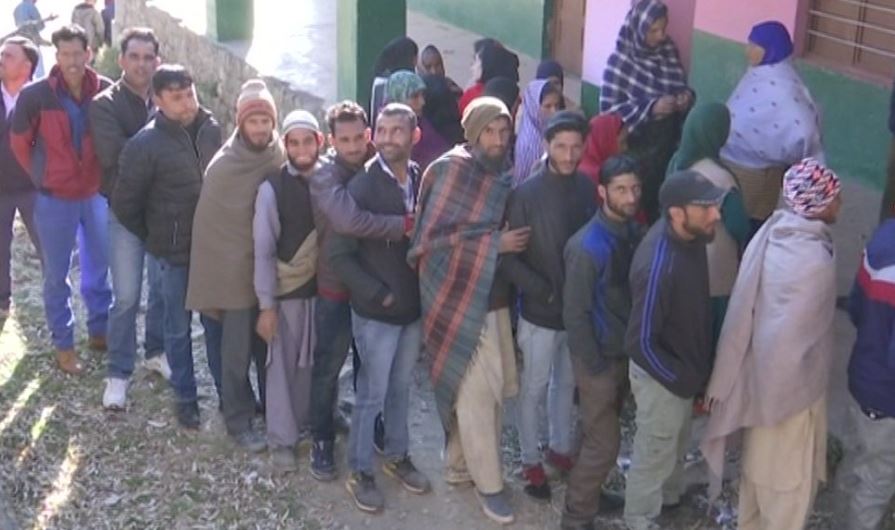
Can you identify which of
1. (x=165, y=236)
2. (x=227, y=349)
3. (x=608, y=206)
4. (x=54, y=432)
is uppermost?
(x=608, y=206)

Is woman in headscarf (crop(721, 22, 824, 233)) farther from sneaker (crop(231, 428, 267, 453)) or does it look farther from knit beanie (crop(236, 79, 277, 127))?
sneaker (crop(231, 428, 267, 453))

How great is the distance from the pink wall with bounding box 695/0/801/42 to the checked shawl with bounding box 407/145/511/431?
3.58m

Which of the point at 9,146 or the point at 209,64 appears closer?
the point at 9,146

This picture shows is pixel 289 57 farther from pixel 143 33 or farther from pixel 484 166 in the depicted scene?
pixel 484 166

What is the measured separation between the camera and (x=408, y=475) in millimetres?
5191

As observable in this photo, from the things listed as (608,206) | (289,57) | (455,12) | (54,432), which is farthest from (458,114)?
(455,12)

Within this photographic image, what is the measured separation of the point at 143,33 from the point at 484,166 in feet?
6.72

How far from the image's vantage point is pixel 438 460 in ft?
17.9

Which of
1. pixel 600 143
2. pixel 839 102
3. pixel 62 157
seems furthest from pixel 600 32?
pixel 62 157

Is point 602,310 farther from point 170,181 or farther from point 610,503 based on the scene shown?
Answer: point 170,181

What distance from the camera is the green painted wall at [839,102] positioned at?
7.22 meters

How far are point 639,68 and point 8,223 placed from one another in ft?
12.4

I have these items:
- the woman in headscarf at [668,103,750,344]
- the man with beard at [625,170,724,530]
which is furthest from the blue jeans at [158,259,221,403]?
the woman in headscarf at [668,103,750,344]

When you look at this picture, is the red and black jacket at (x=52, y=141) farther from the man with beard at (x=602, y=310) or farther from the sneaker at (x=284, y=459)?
the man with beard at (x=602, y=310)
